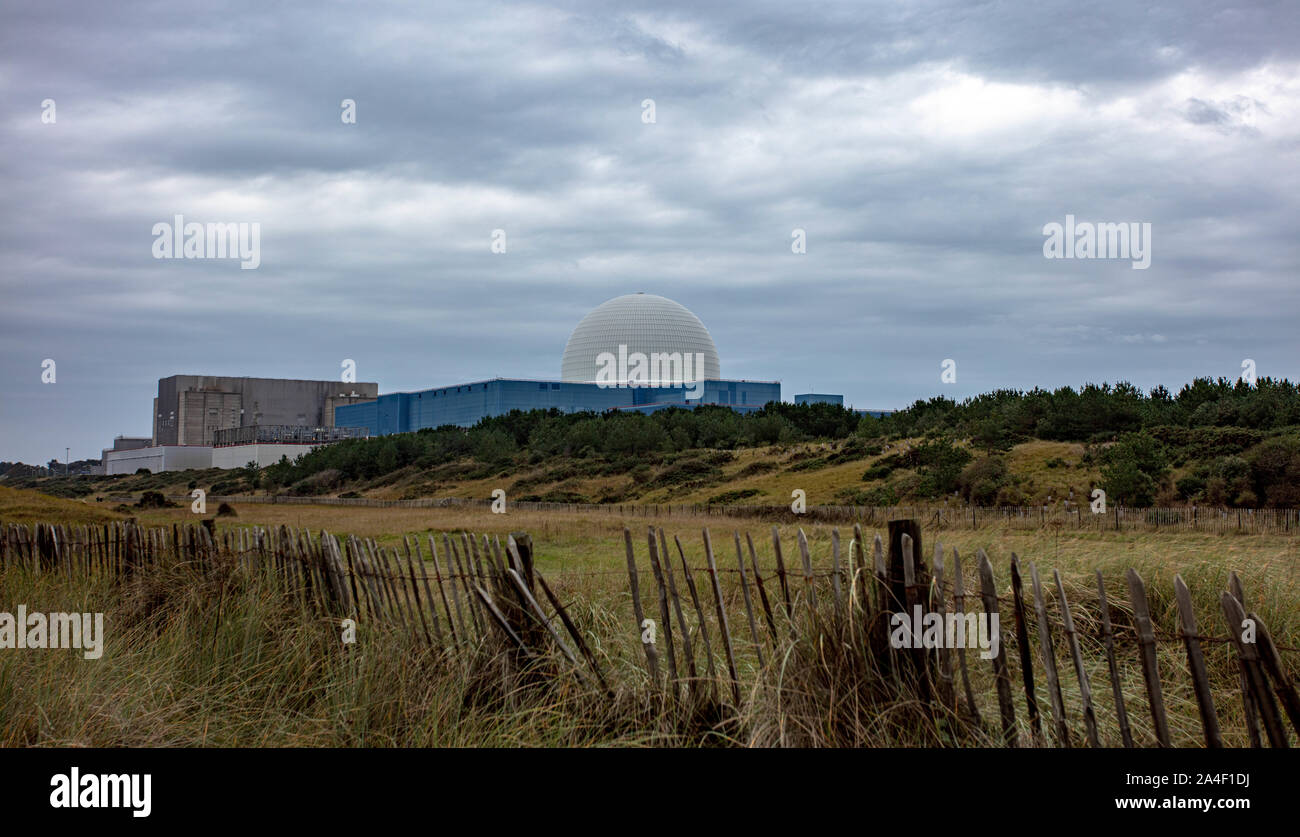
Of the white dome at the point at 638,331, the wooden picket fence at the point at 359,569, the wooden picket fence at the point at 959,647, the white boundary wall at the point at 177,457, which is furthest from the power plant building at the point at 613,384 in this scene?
the wooden picket fence at the point at 959,647

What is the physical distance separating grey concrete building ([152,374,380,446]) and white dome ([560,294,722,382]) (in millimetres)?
39864

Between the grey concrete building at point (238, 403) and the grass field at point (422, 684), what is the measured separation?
118482 millimetres

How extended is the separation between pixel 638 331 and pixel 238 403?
190 ft

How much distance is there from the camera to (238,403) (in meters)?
122

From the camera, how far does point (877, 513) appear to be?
104 ft

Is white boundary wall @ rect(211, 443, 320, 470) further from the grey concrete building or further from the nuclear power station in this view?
the grey concrete building

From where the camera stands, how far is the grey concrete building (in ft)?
395

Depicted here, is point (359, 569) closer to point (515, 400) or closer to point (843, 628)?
point (843, 628)

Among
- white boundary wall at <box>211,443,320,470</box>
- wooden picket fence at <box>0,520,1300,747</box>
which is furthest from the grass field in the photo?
white boundary wall at <box>211,443,320,470</box>

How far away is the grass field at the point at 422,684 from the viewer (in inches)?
223

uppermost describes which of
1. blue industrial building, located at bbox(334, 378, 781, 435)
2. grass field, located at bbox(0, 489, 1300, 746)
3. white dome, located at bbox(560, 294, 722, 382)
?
white dome, located at bbox(560, 294, 722, 382)

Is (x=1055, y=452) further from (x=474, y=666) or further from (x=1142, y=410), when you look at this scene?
(x=474, y=666)
